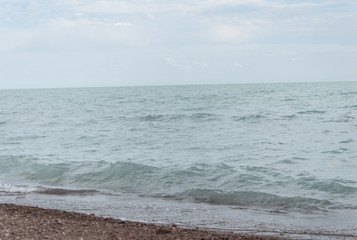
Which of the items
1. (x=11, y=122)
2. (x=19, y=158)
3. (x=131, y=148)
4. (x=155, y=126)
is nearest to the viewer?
(x=19, y=158)

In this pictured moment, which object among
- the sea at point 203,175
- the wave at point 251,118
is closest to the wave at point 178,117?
the wave at point 251,118

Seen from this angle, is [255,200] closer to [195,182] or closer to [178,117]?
[195,182]

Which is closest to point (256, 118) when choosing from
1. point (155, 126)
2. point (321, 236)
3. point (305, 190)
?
point (155, 126)

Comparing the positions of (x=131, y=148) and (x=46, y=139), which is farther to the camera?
(x=46, y=139)

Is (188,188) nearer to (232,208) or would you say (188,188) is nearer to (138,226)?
(232,208)

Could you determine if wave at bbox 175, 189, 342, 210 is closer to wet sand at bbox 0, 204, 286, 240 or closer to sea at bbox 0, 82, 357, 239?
sea at bbox 0, 82, 357, 239

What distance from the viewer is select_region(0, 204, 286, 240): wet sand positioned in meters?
6.57

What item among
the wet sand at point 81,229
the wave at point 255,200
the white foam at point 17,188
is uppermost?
the wet sand at point 81,229

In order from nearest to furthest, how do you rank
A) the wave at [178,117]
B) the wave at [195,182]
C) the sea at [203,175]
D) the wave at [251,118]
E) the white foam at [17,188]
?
the sea at [203,175] < the wave at [195,182] < the white foam at [17,188] < the wave at [251,118] < the wave at [178,117]

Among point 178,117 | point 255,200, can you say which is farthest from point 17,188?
point 178,117

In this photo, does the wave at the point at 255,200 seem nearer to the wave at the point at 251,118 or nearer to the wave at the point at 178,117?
the wave at the point at 251,118

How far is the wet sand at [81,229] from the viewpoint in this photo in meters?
6.57

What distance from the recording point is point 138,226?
7582 mm

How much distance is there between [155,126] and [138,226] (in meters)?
19.3
